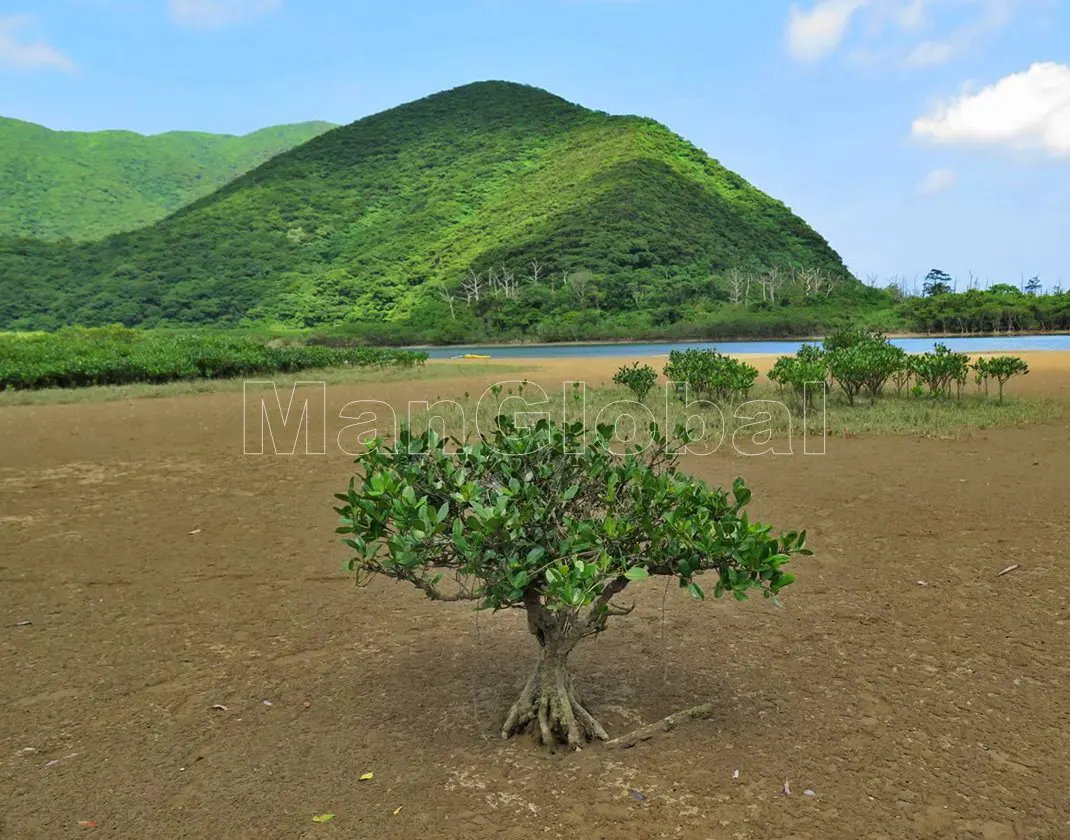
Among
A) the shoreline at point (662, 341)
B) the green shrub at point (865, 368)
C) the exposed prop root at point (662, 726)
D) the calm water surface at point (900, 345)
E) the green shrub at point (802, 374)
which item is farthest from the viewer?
the shoreline at point (662, 341)

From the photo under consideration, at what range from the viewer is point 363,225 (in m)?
102

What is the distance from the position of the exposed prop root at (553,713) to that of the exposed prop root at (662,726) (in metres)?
0.07

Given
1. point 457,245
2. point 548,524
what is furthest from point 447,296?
point 548,524

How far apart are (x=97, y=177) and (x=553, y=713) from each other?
161 metres

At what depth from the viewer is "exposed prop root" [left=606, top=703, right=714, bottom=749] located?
2619mm

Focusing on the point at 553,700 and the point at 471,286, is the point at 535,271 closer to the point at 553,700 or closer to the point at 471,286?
the point at 471,286

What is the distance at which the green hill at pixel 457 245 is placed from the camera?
72438mm

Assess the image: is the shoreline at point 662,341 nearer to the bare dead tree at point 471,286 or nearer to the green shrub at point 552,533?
the bare dead tree at point 471,286

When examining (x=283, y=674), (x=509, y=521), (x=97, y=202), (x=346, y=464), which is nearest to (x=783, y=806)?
(x=509, y=521)

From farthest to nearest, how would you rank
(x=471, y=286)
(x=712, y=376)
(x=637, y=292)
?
1. (x=471, y=286)
2. (x=637, y=292)
3. (x=712, y=376)

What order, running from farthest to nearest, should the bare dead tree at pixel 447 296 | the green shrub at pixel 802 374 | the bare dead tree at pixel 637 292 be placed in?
the bare dead tree at pixel 637 292, the bare dead tree at pixel 447 296, the green shrub at pixel 802 374

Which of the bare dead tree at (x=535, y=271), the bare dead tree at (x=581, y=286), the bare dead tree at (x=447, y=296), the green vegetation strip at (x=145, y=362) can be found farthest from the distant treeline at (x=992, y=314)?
the green vegetation strip at (x=145, y=362)

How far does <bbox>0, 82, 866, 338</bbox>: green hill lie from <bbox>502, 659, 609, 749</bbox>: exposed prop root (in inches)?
2501

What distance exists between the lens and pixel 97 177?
132875 mm
